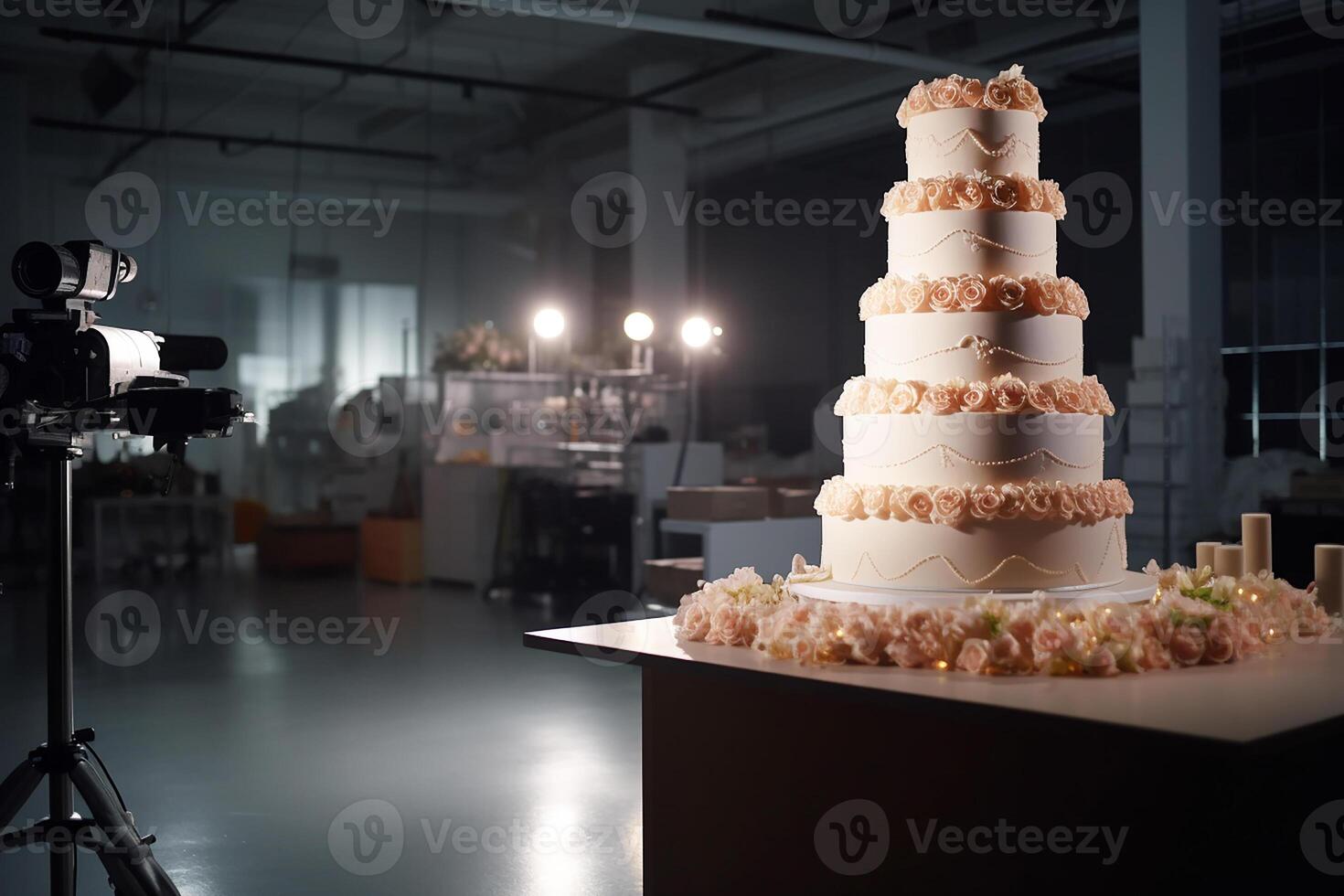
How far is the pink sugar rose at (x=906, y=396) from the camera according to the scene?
320 centimetres

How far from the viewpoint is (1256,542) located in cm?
374

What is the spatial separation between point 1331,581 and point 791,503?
4905mm

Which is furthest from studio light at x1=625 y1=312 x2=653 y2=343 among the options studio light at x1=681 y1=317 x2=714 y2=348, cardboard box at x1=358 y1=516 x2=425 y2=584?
cardboard box at x1=358 y1=516 x2=425 y2=584

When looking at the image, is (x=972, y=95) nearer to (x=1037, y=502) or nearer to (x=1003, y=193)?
(x=1003, y=193)

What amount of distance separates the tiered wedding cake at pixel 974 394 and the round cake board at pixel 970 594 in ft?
0.08

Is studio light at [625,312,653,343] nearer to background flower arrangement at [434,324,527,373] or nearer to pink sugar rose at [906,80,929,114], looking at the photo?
background flower arrangement at [434,324,527,373]

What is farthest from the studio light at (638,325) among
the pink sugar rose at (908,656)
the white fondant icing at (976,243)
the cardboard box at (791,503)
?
the pink sugar rose at (908,656)

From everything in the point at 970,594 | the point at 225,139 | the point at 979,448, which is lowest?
the point at 970,594

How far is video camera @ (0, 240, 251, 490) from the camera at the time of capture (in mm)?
2967

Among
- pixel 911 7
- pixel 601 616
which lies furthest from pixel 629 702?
pixel 911 7

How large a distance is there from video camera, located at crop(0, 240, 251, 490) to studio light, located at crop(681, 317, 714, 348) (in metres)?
7.28

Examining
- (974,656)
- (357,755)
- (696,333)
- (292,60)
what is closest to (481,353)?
(696,333)

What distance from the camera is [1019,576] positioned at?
3.13 meters

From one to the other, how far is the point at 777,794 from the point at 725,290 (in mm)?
12202
